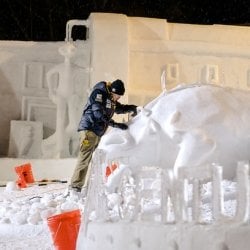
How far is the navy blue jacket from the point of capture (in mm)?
6336

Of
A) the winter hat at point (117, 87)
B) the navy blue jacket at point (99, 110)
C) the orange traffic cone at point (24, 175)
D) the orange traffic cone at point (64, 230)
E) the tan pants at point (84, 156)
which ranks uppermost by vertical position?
the winter hat at point (117, 87)

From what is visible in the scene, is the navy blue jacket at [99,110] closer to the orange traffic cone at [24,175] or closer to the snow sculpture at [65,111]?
the orange traffic cone at [24,175]

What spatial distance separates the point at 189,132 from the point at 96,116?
1709 mm

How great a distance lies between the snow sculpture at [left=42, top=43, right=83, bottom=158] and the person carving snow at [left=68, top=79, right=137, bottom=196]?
14.4ft

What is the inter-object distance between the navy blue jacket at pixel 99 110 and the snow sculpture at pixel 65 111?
457cm

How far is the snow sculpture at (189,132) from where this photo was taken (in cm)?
485

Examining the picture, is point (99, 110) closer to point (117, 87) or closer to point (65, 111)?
point (117, 87)

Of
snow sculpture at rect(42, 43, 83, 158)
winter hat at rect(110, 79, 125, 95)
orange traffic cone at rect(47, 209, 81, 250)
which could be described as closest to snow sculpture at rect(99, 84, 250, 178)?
orange traffic cone at rect(47, 209, 81, 250)

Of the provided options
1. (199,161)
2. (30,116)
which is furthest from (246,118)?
(30,116)

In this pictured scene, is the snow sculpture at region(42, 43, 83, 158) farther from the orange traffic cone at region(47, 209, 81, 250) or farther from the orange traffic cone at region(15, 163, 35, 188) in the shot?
the orange traffic cone at region(47, 209, 81, 250)

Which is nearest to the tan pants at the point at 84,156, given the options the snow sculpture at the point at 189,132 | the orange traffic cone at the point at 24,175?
the snow sculpture at the point at 189,132

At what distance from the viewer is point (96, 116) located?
6.36m

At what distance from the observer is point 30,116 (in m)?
11.7

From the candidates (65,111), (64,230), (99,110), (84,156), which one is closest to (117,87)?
(99,110)
